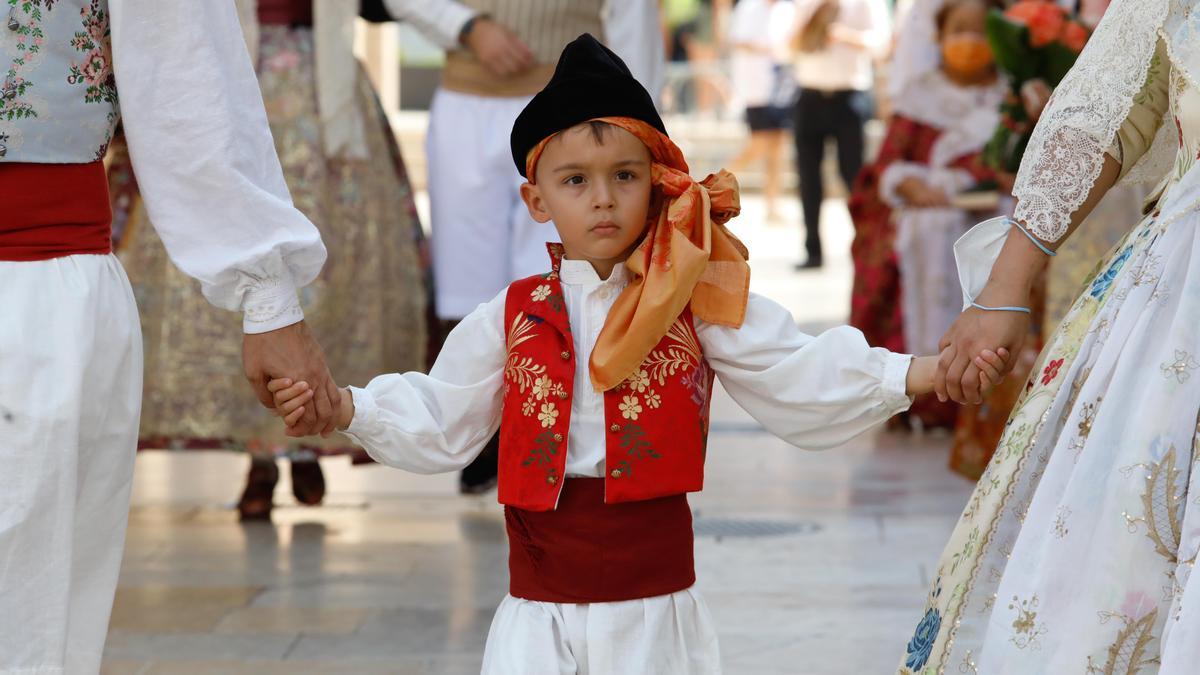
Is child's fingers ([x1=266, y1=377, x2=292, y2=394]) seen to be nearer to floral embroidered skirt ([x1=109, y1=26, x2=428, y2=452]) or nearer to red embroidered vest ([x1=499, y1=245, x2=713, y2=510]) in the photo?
red embroidered vest ([x1=499, y1=245, x2=713, y2=510])

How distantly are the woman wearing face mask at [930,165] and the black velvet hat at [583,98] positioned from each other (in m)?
4.21

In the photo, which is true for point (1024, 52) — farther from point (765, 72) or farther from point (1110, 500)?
point (765, 72)

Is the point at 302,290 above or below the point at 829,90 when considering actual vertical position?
above

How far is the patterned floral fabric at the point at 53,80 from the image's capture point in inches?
91.5

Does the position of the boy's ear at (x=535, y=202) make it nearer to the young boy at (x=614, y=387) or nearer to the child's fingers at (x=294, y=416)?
the young boy at (x=614, y=387)

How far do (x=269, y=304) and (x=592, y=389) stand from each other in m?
0.54

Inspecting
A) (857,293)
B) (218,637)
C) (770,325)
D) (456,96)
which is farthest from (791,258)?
(770,325)

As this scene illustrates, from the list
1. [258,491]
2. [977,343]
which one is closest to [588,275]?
[977,343]

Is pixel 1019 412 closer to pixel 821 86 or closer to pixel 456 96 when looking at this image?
pixel 456 96

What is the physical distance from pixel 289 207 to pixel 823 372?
2.87 ft

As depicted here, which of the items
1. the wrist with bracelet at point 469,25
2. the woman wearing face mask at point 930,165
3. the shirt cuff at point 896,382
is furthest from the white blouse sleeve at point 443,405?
the woman wearing face mask at point 930,165

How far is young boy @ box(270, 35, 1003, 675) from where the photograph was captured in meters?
2.79

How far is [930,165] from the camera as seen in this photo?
23.8 ft

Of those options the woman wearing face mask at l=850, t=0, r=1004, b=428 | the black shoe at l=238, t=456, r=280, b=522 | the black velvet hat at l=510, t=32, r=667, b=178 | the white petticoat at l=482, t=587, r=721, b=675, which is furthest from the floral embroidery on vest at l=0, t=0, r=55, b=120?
the woman wearing face mask at l=850, t=0, r=1004, b=428
